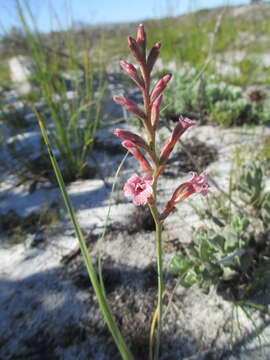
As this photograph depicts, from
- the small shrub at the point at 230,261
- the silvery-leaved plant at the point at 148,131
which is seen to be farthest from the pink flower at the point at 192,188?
the small shrub at the point at 230,261

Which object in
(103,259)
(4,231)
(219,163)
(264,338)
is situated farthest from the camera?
(219,163)

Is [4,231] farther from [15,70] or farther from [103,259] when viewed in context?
[15,70]

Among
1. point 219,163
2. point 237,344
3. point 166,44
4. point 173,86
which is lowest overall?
point 237,344

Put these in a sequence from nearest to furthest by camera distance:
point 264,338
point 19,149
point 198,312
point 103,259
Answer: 1. point 264,338
2. point 198,312
3. point 103,259
4. point 19,149

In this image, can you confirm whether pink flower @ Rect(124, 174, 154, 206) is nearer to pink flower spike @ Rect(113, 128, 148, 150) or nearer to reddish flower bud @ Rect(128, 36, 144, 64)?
pink flower spike @ Rect(113, 128, 148, 150)

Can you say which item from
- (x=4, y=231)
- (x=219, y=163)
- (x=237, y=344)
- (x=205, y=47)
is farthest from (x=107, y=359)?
(x=205, y=47)

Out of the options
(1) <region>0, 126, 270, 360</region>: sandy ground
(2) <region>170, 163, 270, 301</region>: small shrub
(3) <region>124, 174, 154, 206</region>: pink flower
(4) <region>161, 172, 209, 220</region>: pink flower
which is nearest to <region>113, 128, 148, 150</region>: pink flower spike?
(3) <region>124, 174, 154, 206</region>: pink flower

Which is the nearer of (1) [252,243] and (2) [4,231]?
(1) [252,243]

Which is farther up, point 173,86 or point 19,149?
point 173,86
